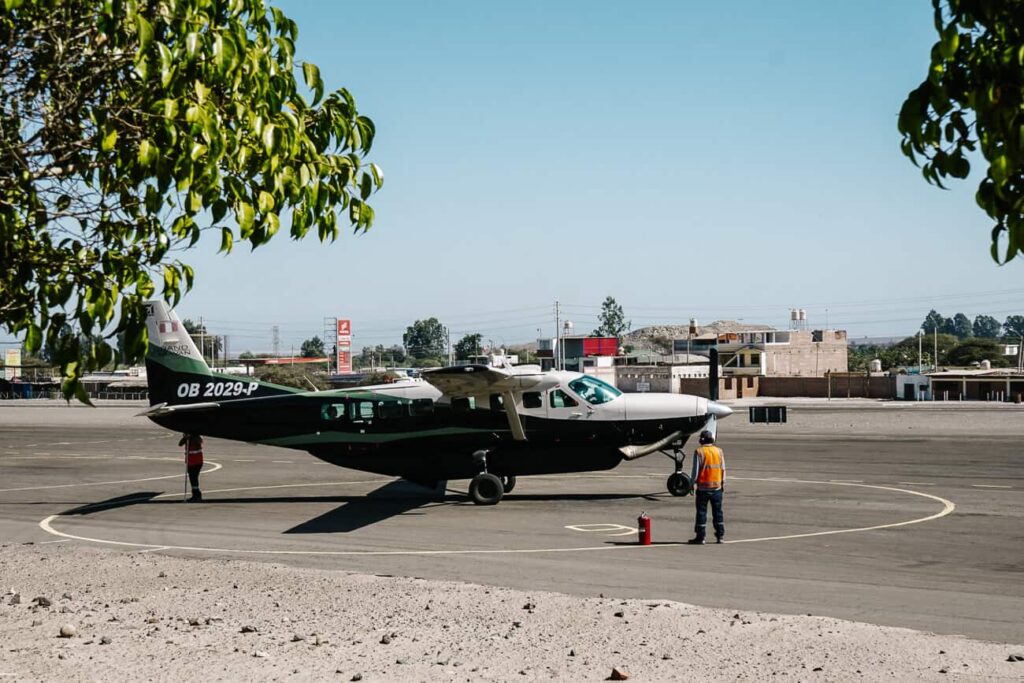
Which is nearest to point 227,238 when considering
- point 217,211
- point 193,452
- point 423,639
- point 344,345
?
point 217,211

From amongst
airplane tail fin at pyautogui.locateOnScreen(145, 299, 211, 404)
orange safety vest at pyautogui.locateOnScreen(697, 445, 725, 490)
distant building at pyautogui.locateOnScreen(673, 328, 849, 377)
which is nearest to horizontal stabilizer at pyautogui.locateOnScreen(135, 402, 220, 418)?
airplane tail fin at pyautogui.locateOnScreen(145, 299, 211, 404)

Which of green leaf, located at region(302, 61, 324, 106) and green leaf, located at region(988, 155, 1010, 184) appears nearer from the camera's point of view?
green leaf, located at region(988, 155, 1010, 184)

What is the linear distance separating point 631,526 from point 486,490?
481 centimetres

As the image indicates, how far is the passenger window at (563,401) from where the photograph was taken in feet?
80.3

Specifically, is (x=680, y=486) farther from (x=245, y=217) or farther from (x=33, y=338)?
(x=33, y=338)

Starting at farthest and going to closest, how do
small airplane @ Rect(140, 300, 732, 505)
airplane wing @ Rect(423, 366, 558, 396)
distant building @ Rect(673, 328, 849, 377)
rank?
distant building @ Rect(673, 328, 849, 377) < small airplane @ Rect(140, 300, 732, 505) < airplane wing @ Rect(423, 366, 558, 396)

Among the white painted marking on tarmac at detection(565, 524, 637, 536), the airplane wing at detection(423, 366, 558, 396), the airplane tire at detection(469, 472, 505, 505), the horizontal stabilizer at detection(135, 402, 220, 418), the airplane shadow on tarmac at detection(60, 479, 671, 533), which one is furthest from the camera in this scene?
the horizontal stabilizer at detection(135, 402, 220, 418)

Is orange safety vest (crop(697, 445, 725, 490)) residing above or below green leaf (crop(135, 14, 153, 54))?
below

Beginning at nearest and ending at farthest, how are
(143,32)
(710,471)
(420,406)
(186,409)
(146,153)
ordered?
1. (143,32)
2. (146,153)
3. (710,471)
4. (420,406)
5. (186,409)

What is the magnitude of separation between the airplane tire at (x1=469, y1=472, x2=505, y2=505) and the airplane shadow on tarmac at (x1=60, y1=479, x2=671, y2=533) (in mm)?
525

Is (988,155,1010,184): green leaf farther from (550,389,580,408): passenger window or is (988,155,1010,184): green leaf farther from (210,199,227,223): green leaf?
→ (550,389,580,408): passenger window

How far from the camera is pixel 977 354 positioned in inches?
7151

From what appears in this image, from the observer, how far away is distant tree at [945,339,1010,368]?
178000mm

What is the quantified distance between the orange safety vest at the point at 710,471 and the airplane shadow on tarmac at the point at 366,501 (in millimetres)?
6173
